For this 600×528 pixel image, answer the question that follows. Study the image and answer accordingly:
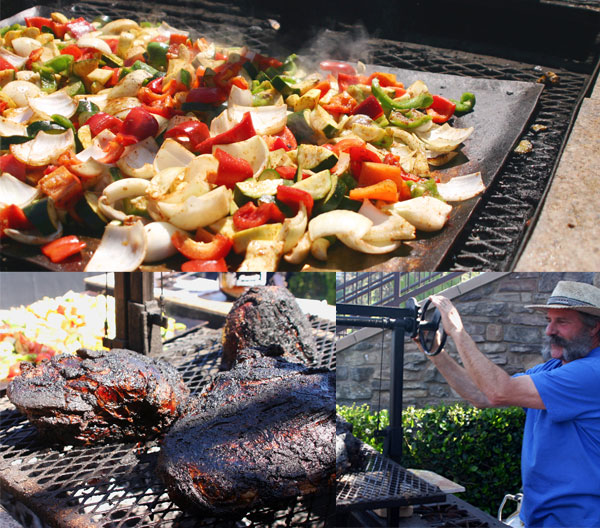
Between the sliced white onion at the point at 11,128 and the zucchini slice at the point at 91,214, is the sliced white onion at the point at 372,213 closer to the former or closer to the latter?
the zucchini slice at the point at 91,214

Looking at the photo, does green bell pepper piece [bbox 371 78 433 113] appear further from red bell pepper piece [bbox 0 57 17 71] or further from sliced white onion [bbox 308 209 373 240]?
red bell pepper piece [bbox 0 57 17 71]

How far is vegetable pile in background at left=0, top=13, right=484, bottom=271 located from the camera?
70.4 inches

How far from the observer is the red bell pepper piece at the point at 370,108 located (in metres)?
2.42

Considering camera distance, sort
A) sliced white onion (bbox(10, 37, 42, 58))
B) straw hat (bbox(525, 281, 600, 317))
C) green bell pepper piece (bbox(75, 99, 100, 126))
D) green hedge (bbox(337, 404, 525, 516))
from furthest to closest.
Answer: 1. green hedge (bbox(337, 404, 525, 516))
2. sliced white onion (bbox(10, 37, 42, 58))
3. green bell pepper piece (bbox(75, 99, 100, 126))
4. straw hat (bbox(525, 281, 600, 317))

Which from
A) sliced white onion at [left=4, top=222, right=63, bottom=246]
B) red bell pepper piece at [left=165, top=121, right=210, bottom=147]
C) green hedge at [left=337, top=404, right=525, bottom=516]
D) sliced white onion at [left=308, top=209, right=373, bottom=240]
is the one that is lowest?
green hedge at [left=337, top=404, right=525, bottom=516]

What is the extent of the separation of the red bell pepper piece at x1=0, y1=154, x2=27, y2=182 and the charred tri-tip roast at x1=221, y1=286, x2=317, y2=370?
0.90 meters

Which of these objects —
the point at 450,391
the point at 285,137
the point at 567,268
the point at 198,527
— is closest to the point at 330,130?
the point at 285,137

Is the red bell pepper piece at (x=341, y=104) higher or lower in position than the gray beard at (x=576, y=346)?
higher

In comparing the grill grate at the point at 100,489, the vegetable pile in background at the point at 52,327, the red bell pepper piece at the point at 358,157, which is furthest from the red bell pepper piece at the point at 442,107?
the grill grate at the point at 100,489

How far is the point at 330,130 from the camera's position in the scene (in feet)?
7.39

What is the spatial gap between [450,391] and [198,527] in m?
2.45

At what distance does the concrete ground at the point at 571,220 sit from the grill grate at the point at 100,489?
1.16 meters

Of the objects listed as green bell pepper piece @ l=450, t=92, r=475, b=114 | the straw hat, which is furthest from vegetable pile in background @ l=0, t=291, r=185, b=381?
green bell pepper piece @ l=450, t=92, r=475, b=114

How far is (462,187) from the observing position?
216 centimetres
